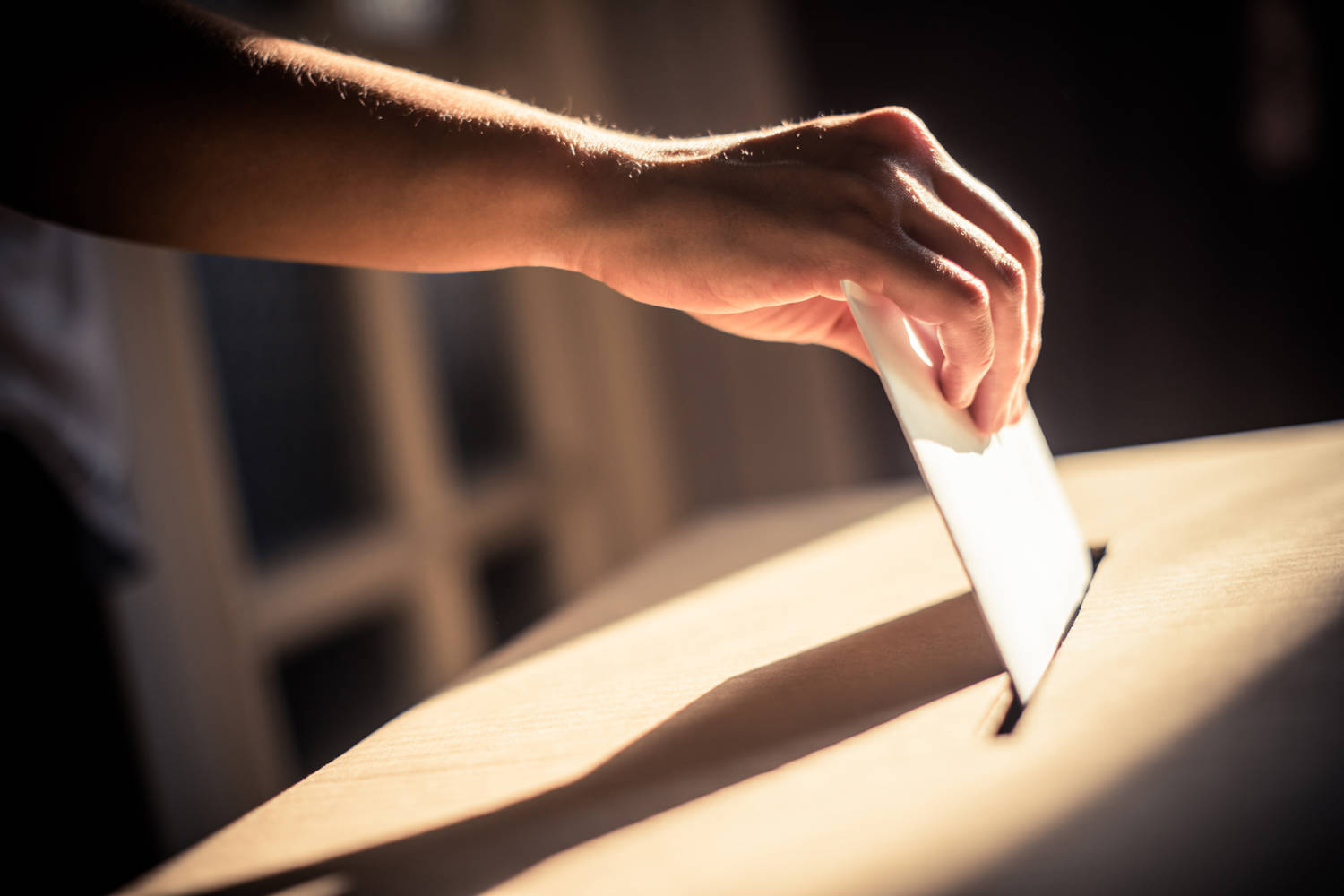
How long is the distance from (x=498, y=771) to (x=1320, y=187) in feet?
6.61

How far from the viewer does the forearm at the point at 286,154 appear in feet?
1.67

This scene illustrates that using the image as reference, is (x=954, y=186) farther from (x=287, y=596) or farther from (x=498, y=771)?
(x=287, y=596)

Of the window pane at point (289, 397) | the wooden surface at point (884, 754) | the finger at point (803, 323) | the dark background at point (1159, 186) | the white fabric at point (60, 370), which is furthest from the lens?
the dark background at point (1159, 186)

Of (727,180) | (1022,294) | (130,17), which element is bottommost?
(1022,294)

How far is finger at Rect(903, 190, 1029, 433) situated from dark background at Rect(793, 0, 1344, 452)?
5.24 ft

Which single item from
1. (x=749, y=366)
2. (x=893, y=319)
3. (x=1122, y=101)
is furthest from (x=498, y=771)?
(x=749, y=366)

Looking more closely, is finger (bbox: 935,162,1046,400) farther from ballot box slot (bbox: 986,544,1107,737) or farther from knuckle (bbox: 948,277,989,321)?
ballot box slot (bbox: 986,544,1107,737)

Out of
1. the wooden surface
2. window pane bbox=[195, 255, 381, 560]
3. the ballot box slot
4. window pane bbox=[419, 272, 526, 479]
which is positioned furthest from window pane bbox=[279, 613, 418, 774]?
the ballot box slot

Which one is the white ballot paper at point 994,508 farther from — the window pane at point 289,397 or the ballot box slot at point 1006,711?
the window pane at point 289,397

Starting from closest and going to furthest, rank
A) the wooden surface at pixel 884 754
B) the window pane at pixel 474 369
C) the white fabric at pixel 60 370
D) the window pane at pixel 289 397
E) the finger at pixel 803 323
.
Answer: the wooden surface at pixel 884 754 < the finger at pixel 803 323 < the white fabric at pixel 60 370 < the window pane at pixel 289 397 < the window pane at pixel 474 369

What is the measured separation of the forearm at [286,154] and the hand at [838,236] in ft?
0.14

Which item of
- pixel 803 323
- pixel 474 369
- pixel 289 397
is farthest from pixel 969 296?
pixel 474 369

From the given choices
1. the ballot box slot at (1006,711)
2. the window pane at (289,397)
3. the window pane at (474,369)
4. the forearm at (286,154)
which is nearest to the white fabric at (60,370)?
the window pane at (289,397)

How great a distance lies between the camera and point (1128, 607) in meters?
0.48
